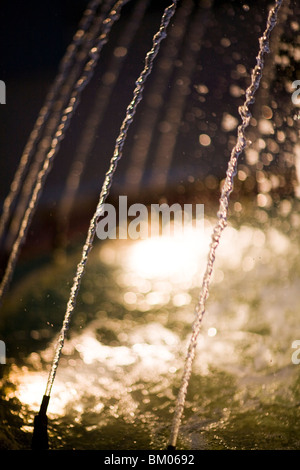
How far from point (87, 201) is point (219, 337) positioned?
2.63m

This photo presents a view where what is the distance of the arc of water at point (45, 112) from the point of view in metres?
4.95

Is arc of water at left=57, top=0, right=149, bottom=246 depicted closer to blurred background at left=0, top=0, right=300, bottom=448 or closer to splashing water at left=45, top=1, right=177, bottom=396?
blurred background at left=0, top=0, right=300, bottom=448

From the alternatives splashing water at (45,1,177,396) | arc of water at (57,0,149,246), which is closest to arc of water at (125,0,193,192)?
arc of water at (57,0,149,246)

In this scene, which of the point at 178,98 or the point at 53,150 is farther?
the point at 178,98

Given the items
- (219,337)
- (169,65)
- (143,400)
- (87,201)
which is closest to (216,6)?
(169,65)

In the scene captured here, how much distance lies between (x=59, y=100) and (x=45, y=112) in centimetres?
23

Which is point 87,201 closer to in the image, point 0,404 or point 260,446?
point 0,404

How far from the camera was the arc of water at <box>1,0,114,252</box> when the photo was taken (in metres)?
4.82

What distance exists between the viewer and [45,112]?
5.99m

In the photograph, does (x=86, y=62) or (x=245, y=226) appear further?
(x=86, y=62)

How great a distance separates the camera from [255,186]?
536cm

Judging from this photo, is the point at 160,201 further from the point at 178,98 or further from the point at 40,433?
the point at 40,433

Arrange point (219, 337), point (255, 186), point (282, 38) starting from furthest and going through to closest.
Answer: point (255, 186) → point (282, 38) → point (219, 337)

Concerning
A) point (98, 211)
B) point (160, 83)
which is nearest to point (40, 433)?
point (98, 211)
